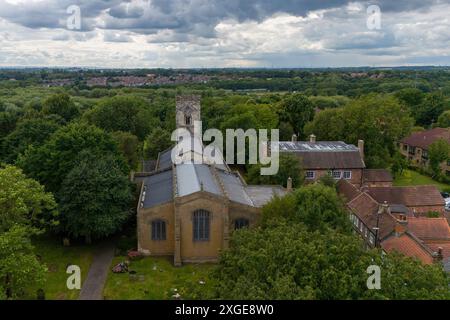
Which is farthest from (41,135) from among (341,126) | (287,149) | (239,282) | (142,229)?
(341,126)

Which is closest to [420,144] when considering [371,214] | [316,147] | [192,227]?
[316,147]

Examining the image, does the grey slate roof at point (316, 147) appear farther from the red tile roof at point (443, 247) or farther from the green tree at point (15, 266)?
the green tree at point (15, 266)

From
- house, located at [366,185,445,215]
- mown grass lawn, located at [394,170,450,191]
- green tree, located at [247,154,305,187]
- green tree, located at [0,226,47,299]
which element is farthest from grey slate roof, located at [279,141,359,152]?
green tree, located at [0,226,47,299]

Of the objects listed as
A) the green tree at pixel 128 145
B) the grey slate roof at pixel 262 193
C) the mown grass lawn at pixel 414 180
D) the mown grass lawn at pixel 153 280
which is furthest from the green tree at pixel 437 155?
the mown grass lawn at pixel 153 280

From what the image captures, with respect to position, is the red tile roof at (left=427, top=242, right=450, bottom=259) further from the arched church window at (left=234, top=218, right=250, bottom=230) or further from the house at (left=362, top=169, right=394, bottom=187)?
the house at (left=362, top=169, right=394, bottom=187)

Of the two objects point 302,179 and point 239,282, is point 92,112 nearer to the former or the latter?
point 302,179
